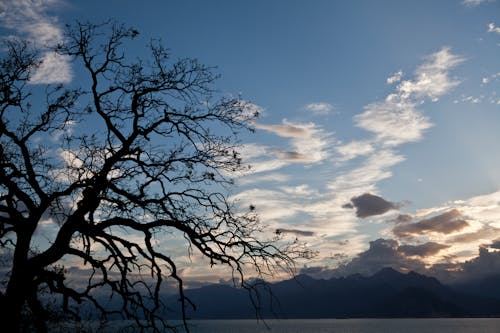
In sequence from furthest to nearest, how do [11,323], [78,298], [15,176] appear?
[15,176]
[78,298]
[11,323]

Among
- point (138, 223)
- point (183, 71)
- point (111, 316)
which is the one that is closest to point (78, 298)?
point (111, 316)

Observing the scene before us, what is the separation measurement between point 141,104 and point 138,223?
3645mm

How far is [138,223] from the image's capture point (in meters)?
12.2

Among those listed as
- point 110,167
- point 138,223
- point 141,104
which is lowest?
point 138,223

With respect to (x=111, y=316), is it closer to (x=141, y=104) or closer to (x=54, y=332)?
(x=54, y=332)

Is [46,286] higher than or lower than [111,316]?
higher

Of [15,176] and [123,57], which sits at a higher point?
[123,57]

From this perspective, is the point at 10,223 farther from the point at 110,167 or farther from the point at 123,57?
the point at 123,57

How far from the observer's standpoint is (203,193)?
1309 centimetres

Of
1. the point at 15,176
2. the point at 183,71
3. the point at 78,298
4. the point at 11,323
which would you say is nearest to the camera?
the point at 11,323

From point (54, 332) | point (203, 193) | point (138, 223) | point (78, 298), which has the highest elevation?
point (203, 193)

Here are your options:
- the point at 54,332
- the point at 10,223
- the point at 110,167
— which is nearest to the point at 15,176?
the point at 10,223

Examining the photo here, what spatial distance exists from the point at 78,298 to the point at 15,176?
3966 mm

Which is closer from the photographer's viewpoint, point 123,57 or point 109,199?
point 109,199
